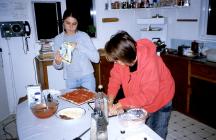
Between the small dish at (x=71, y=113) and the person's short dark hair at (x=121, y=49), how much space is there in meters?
0.51

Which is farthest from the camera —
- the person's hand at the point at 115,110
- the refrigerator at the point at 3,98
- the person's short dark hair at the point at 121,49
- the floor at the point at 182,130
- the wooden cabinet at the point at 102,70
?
the wooden cabinet at the point at 102,70

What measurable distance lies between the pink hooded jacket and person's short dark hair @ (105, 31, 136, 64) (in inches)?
4.6

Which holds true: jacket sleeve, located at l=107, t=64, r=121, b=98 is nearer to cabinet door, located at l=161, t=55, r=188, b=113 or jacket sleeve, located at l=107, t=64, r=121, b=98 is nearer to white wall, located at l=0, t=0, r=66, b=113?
cabinet door, located at l=161, t=55, r=188, b=113

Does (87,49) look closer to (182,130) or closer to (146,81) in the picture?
(146,81)

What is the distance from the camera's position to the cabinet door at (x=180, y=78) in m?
3.20

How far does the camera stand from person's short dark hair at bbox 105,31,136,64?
1421 millimetres

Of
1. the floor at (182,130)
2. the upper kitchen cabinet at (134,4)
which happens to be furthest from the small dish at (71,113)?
the upper kitchen cabinet at (134,4)

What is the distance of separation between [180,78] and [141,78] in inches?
76.6

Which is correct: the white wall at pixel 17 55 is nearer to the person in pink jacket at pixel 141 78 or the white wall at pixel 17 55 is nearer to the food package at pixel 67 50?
the food package at pixel 67 50

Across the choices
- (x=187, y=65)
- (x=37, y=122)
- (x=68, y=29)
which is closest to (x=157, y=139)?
(x=37, y=122)

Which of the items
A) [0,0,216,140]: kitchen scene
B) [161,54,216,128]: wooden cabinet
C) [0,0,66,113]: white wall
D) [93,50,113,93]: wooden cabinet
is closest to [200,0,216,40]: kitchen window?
[0,0,216,140]: kitchen scene

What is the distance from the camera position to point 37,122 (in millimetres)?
1579

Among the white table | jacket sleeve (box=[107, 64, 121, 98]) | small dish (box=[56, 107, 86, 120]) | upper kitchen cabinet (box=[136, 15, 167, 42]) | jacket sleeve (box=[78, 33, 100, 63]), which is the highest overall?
upper kitchen cabinet (box=[136, 15, 167, 42])

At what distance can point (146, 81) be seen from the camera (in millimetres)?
1519
